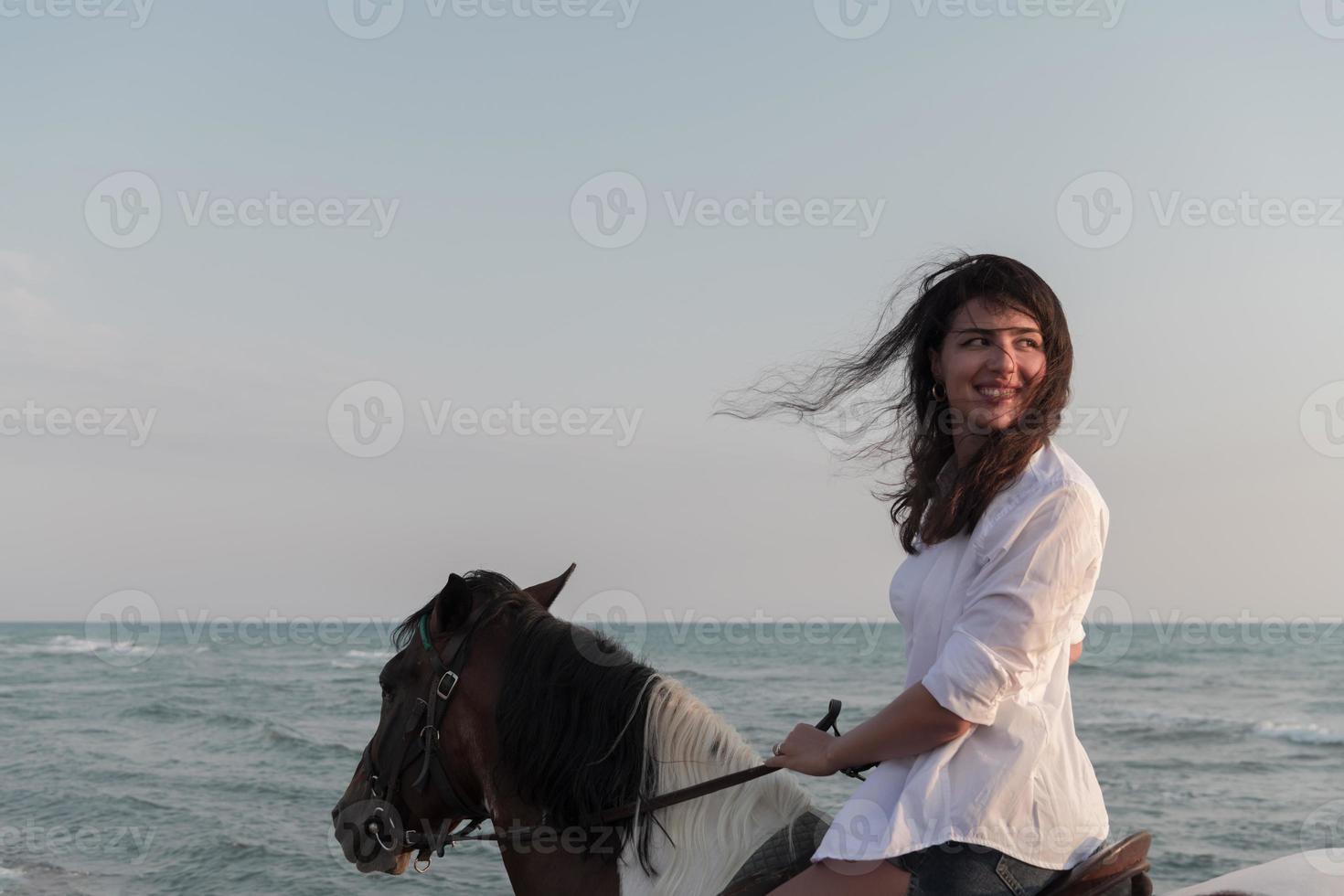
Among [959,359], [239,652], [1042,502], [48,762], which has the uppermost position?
[959,359]

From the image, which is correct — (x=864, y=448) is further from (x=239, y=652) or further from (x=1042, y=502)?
(x=239, y=652)

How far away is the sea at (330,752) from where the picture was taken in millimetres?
10328

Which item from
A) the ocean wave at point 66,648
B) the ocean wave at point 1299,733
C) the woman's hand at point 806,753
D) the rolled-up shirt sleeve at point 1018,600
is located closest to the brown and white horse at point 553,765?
the woman's hand at point 806,753

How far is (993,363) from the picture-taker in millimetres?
2365

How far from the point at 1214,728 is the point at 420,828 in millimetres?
20603

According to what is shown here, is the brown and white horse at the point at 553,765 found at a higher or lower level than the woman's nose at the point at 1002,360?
lower

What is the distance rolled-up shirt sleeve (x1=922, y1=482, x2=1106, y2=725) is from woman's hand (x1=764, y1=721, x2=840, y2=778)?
1.34ft

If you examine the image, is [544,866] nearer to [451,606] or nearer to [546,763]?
[546,763]

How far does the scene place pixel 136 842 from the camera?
11133 millimetres

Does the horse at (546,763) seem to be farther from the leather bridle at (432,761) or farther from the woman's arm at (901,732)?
the woman's arm at (901,732)

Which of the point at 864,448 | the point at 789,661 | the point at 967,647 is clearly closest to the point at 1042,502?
the point at 967,647

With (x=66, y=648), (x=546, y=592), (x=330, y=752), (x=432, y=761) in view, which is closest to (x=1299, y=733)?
(x=330, y=752)

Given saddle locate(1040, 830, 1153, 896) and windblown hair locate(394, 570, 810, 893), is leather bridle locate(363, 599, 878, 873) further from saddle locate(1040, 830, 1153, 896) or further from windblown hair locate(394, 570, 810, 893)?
saddle locate(1040, 830, 1153, 896)

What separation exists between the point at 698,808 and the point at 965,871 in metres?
0.80
